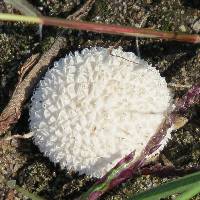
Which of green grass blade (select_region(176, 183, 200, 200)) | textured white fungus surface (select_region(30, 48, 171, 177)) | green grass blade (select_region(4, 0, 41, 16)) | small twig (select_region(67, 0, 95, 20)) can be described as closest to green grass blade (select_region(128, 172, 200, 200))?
green grass blade (select_region(176, 183, 200, 200))

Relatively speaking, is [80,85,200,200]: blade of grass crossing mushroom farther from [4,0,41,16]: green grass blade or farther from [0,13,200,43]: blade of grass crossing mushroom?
[4,0,41,16]: green grass blade

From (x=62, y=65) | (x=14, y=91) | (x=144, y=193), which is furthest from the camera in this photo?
(x=14, y=91)

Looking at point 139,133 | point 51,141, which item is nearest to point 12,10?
point 51,141

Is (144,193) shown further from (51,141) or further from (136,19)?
(136,19)

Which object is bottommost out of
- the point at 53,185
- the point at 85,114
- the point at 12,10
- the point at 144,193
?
the point at 53,185

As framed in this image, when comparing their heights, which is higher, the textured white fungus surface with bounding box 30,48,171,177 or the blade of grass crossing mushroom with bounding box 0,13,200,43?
the blade of grass crossing mushroom with bounding box 0,13,200,43

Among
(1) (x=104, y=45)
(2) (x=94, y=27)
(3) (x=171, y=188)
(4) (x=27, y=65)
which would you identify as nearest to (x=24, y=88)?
(4) (x=27, y=65)

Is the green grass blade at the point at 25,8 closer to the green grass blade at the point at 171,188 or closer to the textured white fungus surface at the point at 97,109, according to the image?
the textured white fungus surface at the point at 97,109
